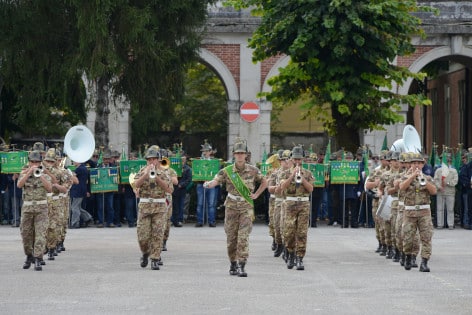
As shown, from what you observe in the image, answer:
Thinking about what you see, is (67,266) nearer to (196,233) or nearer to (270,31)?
(196,233)

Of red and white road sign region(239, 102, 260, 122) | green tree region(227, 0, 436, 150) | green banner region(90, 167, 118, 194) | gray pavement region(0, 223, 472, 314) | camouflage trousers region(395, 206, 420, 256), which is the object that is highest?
green tree region(227, 0, 436, 150)

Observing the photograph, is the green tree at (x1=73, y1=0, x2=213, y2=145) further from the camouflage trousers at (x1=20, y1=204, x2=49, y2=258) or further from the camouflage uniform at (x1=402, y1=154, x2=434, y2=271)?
the camouflage uniform at (x1=402, y1=154, x2=434, y2=271)

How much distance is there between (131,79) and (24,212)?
14565 mm

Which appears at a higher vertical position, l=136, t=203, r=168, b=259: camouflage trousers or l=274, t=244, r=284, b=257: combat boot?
l=136, t=203, r=168, b=259: camouflage trousers

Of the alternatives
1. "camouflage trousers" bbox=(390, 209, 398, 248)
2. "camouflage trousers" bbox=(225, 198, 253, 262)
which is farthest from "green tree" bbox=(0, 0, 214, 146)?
"camouflage trousers" bbox=(225, 198, 253, 262)

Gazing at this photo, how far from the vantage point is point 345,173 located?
3006 cm

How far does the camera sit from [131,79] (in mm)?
33031

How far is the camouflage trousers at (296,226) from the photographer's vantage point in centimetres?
1894

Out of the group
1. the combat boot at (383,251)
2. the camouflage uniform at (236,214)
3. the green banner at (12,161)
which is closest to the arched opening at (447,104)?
the green banner at (12,161)

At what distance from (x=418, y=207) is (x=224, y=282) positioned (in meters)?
3.79

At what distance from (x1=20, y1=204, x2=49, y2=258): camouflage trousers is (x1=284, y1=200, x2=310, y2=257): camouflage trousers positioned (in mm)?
3874

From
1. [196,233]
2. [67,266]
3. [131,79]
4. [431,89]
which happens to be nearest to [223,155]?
[431,89]

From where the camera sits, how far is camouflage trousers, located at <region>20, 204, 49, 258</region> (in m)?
18.7

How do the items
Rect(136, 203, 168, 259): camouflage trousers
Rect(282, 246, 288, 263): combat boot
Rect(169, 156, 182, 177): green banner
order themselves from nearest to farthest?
Rect(136, 203, 168, 259): camouflage trousers, Rect(282, 246, 288, 263): combat boot, Rect(169, 156, 182, 177): green banner
